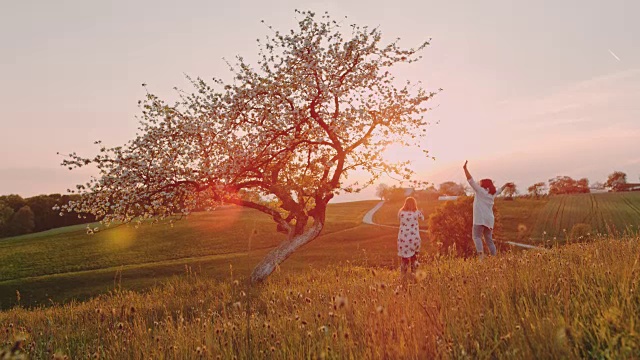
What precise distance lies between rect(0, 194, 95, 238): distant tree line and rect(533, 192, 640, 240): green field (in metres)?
72.5

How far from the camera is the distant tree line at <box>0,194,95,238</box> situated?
271ft

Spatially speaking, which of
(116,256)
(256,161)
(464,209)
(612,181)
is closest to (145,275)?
(116,256)

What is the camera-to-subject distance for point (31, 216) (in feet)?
278

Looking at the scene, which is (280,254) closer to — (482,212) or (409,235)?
(409,235)

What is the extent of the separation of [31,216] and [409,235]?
289ft

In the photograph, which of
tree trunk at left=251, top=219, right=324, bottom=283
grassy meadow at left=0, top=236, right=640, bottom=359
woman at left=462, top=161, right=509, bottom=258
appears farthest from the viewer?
tree trunk at left=251, top=219, right=324, bottom=283

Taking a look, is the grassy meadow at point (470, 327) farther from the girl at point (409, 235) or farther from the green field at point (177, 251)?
the green field at point (177, 251)

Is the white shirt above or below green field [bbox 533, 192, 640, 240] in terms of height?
above

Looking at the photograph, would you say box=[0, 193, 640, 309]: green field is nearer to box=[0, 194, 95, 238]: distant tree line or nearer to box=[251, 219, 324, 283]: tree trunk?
box=[251, 219, 324, 283]: tree trunk

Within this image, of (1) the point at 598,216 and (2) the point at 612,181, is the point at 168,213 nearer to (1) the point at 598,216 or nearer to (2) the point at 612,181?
(1) the point at 598,216

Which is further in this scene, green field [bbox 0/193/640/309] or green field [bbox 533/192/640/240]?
green field [bbox 533/192/640/240]

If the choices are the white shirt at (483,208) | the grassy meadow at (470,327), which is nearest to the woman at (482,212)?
the white shirt at (483,208)

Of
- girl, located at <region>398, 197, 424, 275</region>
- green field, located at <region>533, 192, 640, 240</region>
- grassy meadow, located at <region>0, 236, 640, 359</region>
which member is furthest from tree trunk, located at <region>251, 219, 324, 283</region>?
green field, located at <region>533, 192, 640, 240</region>

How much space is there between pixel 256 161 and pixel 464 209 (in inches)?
689
